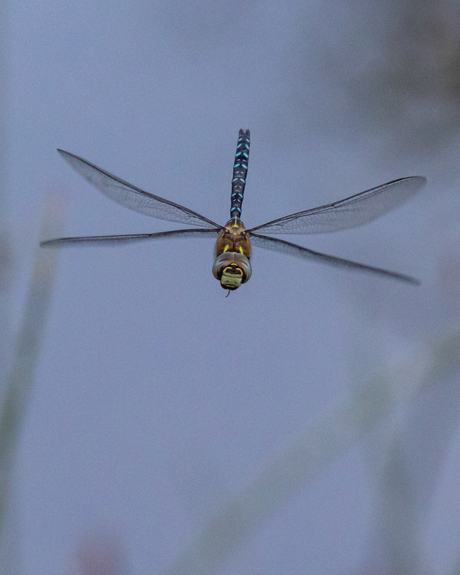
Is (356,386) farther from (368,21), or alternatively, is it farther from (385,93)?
(368,21)

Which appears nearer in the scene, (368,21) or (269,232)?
(269,232)

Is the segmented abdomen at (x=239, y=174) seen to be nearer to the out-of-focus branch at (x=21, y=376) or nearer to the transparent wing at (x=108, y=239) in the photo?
the transparent wing at (x=108, y=239)

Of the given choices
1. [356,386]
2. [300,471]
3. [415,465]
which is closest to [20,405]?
[300,471]

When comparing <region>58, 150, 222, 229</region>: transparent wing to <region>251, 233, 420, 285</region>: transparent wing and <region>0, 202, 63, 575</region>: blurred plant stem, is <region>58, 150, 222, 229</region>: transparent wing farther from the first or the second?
<region>0, 202, 63, 575</region>: blurred plant stem

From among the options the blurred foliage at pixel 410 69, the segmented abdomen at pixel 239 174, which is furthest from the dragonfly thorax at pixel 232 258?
the blurred foliage at pixel 410 69

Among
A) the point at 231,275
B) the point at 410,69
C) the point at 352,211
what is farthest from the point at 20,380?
the point at 410,69

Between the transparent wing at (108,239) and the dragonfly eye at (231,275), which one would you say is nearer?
the transparent wing at (108,239)

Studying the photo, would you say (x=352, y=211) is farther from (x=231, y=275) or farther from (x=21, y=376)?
(x=21, y=376)
